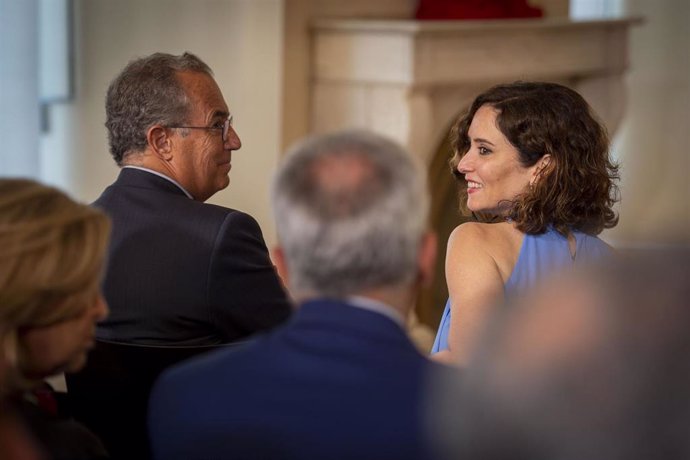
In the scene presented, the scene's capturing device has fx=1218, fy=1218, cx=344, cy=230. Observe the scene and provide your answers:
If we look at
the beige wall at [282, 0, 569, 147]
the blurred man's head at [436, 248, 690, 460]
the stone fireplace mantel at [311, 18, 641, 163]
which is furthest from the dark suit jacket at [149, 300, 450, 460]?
the beige wall at [282, 0, 569, 147]

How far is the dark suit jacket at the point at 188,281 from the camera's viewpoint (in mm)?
2496

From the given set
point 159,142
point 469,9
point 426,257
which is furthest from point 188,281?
point 469,9

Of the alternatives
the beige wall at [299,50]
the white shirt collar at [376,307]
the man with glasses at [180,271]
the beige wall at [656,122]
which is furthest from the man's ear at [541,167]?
the beige wall at [656,122]

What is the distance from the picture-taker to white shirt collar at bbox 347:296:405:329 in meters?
1.58

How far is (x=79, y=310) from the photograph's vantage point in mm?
1715

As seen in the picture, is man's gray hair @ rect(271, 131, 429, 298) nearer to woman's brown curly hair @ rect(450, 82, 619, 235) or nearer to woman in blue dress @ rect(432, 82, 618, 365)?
woman in blue dress @ rect(432, 82, 618, 365)

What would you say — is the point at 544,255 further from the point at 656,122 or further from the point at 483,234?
the point at 656,122

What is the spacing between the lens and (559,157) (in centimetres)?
274

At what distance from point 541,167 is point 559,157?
0.05 m

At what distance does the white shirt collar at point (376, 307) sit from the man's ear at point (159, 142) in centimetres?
134

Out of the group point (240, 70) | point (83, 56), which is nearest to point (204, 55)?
point (240, 70)

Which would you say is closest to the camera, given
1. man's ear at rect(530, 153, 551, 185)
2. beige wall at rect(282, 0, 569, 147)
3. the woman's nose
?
man's ear at rect(530, 153, 551, 185)

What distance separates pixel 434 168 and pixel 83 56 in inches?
76.3

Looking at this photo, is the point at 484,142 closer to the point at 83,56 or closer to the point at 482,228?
the point at 482,228
